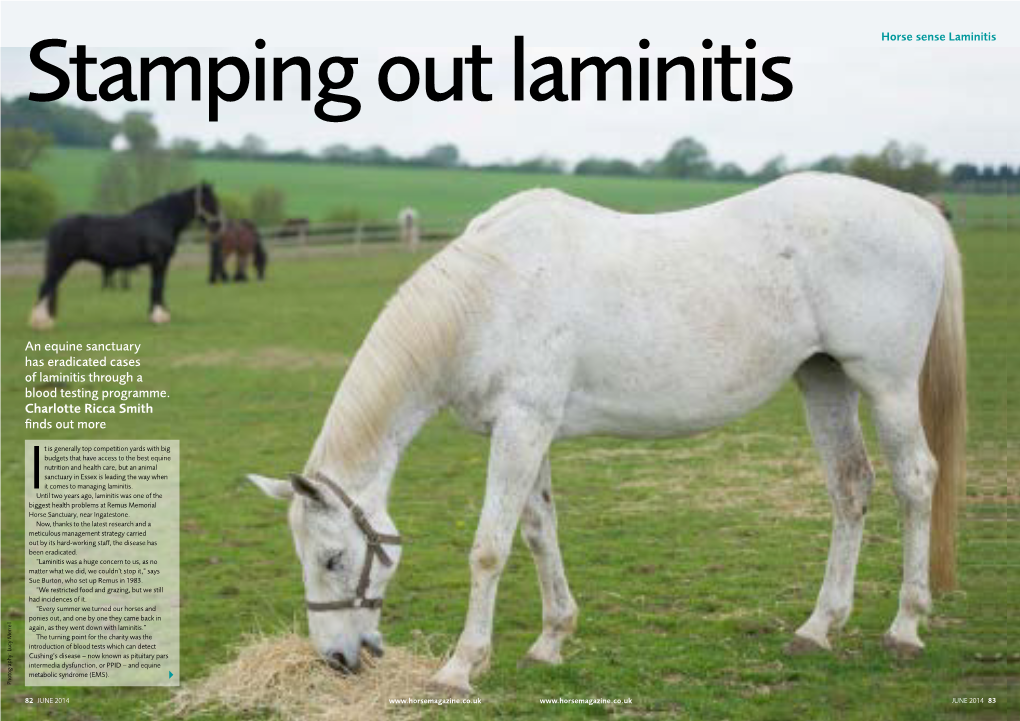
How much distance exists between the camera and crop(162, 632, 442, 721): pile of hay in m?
5.01

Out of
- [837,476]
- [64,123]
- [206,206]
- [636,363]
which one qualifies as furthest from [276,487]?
[64,123]

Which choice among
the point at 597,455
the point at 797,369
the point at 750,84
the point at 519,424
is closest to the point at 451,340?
the point at 519,424

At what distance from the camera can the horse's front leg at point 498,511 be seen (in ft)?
16.7

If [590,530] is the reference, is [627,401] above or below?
above

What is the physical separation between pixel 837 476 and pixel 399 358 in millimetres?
2261

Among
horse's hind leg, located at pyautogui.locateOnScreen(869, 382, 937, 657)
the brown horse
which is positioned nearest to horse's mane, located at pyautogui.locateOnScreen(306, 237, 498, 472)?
horse's hind leg, located at pyautogui.locateOnScreen(869, 382, 937, 657)

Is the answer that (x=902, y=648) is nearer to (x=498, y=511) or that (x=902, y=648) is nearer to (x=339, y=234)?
(x=498, y=511)

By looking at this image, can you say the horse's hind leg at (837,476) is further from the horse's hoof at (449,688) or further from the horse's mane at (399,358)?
the horse's mane at (399,358)

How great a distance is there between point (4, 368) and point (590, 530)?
11.2 meters

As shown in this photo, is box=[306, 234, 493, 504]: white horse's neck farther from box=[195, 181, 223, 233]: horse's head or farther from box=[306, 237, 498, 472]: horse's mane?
box=[195, 181, 223, 233]: horse's head

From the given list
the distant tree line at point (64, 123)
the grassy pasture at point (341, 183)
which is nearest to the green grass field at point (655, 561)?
the grassy pasture at point (341, 183)

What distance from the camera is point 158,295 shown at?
810 inches

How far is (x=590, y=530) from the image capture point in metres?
8.01

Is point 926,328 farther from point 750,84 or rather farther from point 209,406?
point 209,406
